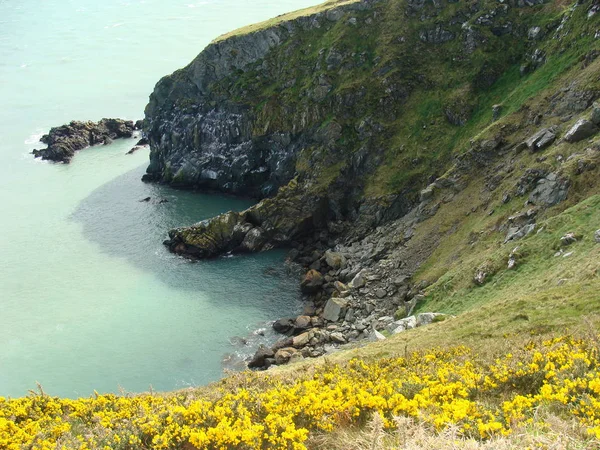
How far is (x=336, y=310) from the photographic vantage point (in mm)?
58594

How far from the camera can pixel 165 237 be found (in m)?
83.8

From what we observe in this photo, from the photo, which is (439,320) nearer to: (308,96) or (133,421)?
(133,421)

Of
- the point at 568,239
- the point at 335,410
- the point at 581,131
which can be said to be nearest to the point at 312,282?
the point at 568,239

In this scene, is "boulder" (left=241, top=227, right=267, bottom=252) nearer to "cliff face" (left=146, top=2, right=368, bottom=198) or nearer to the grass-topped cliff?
the grass-topped cliff

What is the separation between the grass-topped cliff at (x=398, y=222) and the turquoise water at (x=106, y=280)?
204 inches

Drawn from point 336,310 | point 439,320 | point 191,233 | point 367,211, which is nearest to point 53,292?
point 191,233

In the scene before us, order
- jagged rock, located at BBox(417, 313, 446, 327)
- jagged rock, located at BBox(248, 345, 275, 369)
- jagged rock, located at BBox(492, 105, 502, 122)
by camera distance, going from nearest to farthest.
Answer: jagged rock, located at BBox(417, 313, 446, 327)
jagged rock, located at BBox(248, 345, 275, 369)
jagged rock, located at BBox(492, 105, 502, 122)

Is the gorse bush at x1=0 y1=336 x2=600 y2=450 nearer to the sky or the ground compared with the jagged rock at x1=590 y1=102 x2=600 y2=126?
nearer to the ground

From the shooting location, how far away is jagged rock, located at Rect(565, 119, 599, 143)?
51625 millimetres

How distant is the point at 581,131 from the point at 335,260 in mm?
31760

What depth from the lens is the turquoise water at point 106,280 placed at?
5634cm

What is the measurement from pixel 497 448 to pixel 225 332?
52.1 metres

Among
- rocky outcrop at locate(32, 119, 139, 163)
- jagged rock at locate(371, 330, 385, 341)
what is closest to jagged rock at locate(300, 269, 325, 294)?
jagged rock at locate(371, 330, 385, 341)

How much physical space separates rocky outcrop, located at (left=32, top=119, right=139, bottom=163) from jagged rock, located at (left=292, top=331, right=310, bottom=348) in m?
86.6
